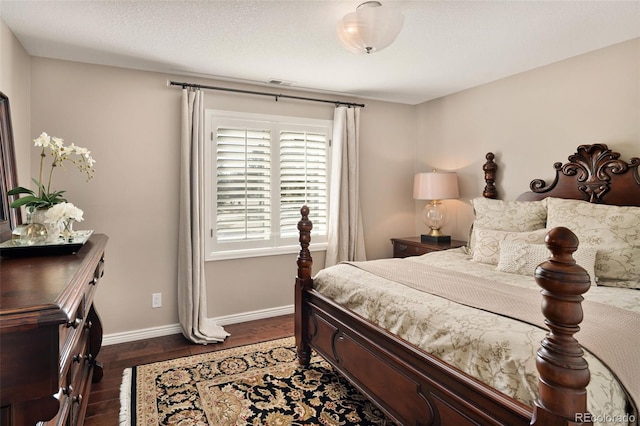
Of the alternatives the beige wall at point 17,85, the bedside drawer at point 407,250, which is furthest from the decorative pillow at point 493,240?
the beige wall at point 17,85

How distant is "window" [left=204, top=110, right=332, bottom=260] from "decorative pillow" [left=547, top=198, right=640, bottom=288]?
2.36 metres

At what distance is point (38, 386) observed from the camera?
3.31ft

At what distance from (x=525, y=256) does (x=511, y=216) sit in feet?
2.35

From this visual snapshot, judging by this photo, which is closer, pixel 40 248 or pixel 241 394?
pixel 40 248

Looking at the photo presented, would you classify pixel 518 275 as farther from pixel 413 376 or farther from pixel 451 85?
pixel 451 85

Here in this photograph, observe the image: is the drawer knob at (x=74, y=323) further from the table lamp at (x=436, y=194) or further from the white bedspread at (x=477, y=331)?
the table lamp at (x=436, y=194)

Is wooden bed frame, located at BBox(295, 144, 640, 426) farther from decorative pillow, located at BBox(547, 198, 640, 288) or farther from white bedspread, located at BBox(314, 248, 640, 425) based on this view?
decorative pillow, located at BBox(547, 198, 640, 288)

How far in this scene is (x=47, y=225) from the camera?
188 cm

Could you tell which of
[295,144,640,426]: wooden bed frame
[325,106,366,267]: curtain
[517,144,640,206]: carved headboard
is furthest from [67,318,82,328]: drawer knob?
[517,144,640,206]: carved headboard

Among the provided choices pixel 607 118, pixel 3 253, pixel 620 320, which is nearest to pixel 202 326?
pixel 3 253

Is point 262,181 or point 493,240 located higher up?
point 262,181

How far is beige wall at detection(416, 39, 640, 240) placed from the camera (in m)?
2.77

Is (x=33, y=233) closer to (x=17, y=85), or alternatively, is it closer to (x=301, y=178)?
(x=17, y=85)

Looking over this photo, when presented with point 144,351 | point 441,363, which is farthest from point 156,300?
point 441,363
